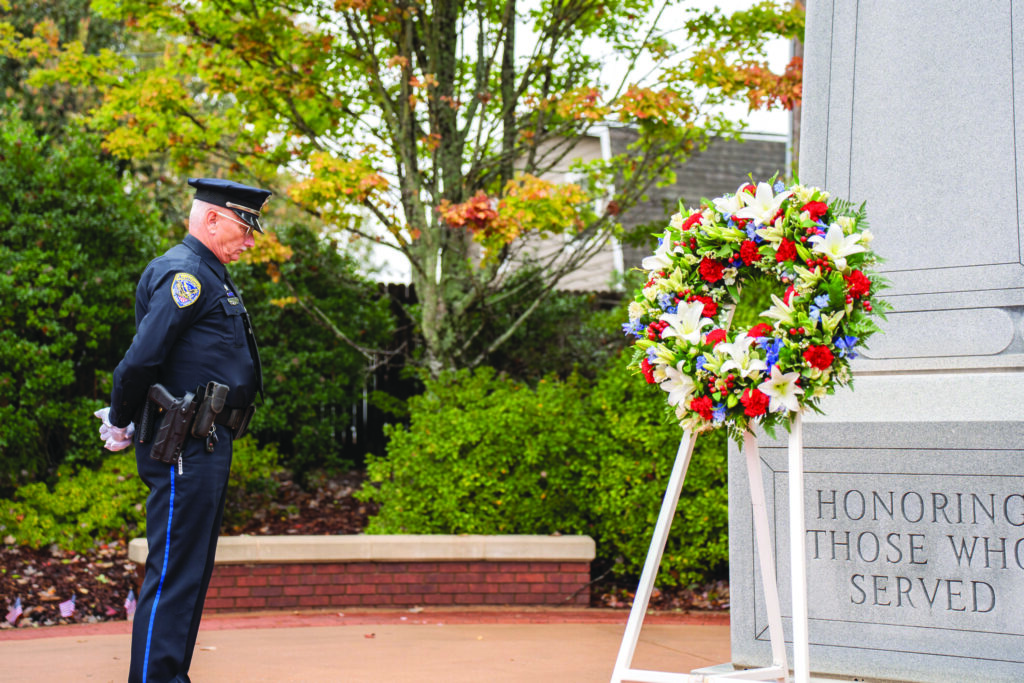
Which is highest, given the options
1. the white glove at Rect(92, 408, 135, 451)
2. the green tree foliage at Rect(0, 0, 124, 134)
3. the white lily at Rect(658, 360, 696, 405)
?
the green tree foliage at Rect(0, 0, 124, 134)

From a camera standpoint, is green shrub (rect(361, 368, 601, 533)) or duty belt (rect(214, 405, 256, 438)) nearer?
duty belt (rect(214, 405, 256, 438))

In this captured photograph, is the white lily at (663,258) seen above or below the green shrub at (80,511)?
above

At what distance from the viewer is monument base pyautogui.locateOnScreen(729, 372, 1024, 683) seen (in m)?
3.76

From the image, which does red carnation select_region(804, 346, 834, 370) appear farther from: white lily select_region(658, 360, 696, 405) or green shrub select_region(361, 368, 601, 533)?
green shrub select_region(361, 368, 601, 533)

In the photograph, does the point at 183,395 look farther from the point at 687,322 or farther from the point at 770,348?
the point at 770,348

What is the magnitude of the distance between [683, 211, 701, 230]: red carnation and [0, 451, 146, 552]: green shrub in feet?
16.0

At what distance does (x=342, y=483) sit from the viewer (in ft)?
30.2

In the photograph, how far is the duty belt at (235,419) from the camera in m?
3.38

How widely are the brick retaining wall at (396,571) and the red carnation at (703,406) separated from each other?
2.98 metres

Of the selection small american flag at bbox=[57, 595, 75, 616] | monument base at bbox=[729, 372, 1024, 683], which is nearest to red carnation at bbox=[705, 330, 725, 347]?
monument base at bbox=[729, 372, 1024, 683]

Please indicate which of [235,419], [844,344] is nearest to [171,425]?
[235,419]

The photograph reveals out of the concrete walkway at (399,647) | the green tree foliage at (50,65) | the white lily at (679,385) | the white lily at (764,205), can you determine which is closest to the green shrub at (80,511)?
the concrete walkway at (399,647)

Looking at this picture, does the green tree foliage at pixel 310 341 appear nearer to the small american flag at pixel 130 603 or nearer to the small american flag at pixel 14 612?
the small american flag at pixel 130 603

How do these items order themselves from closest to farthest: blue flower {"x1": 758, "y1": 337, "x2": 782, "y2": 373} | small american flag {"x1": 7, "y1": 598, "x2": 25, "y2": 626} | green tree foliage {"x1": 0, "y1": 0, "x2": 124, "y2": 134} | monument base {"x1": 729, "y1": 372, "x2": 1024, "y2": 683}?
blue flower {"x1": 758, "y1": 337, "x2": 782, "y2": 373}
monument base {"x1": 729, "y1": 372, "x2": 1024, "y2": 683}
small american flag {"x1": 7, "y1": 598, "x2": 25, "y2": 626}
green tree foliage {"x1": 0, "y1": 0, "x2": 124, "y2": 134}
